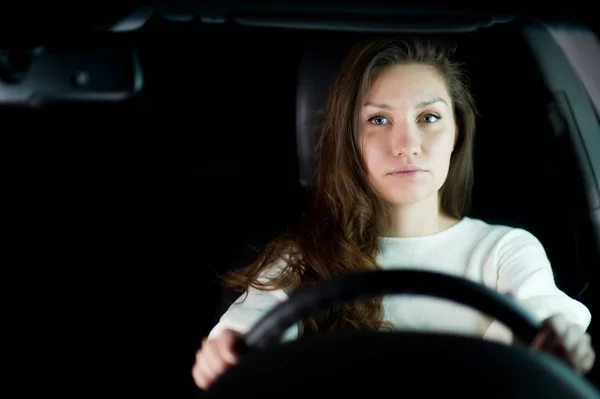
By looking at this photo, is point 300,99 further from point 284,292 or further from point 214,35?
point 284,292

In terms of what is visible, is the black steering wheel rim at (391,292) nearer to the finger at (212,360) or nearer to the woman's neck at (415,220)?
the finger at (212,360)

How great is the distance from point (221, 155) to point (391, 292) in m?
0.99

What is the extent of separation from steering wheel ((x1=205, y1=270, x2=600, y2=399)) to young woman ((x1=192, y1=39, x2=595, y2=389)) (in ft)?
1.44

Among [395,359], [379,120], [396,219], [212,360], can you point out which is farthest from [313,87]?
[395,359]

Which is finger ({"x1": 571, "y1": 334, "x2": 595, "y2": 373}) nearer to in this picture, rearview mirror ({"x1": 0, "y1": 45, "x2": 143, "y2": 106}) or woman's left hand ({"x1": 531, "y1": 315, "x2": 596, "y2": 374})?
woman's left hand ({"x1": 531, "y1": 315, "x2": 596, "y2": 374})

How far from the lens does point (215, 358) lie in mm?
1122

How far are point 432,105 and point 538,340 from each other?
0.65 metres

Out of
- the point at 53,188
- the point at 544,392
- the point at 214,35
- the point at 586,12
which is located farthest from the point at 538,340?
the point at 53,188

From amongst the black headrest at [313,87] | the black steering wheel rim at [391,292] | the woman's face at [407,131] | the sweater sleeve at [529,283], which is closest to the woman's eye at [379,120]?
the woman's face at [407,131]

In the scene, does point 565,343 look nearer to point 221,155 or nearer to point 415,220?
point 415,220

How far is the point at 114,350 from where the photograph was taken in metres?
1.93

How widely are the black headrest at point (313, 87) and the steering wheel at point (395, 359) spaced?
0.70 metres

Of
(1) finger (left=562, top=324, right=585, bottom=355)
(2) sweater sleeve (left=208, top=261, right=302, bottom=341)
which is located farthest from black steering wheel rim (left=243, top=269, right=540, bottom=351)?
(2) sweater sleeve (left=208, top=261, right=302, bottom=341)

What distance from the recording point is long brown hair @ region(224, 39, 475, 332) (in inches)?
60.1
